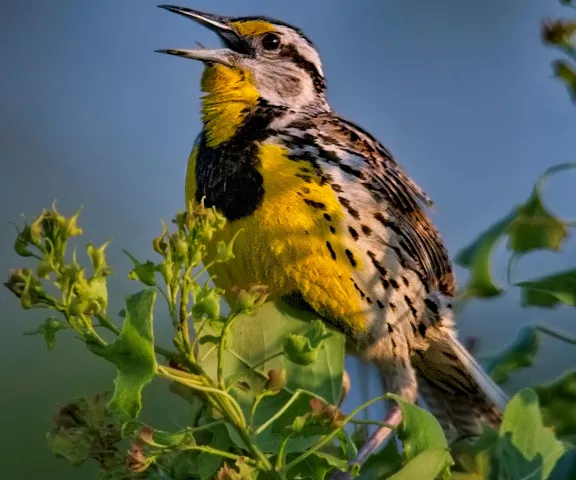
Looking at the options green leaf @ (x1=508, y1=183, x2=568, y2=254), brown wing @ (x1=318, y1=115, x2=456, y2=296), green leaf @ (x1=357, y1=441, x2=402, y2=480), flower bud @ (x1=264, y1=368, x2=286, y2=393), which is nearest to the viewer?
→ flower bud @ (x1=264, y1=368, x2=286, y2=393)

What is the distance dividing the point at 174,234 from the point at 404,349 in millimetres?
1050

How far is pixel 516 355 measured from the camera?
1.02 meters

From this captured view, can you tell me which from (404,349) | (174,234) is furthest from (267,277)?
(174,234)

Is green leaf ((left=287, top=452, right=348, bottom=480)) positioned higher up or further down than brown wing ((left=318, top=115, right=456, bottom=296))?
further down

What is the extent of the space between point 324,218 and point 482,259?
21.0 inches

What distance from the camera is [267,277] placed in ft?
4.70

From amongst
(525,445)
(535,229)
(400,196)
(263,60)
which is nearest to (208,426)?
(525,445)

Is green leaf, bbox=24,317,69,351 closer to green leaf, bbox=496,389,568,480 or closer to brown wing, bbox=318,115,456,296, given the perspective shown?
green leaf, bbox=496,389,568,480

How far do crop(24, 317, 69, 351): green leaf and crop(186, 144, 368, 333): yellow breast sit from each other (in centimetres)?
75

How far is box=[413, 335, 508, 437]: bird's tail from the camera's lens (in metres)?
1.72

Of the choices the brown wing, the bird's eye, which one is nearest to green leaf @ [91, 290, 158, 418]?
the brown wing

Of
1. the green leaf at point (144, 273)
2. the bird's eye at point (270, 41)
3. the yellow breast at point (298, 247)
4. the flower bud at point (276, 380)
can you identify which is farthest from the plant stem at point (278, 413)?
the bird's eye at point (270, 41)

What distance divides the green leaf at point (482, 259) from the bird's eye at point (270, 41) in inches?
39.6

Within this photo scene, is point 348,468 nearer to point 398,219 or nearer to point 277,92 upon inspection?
point 398,219
